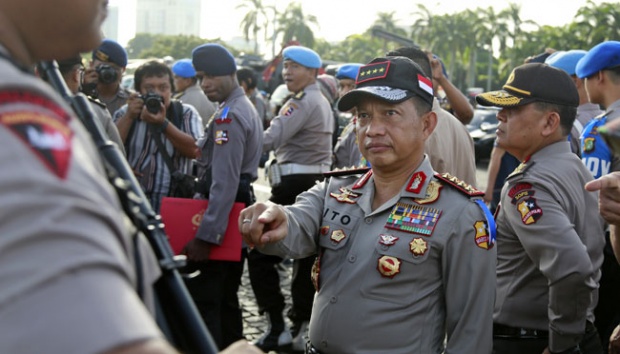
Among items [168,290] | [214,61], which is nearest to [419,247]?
[168,290]

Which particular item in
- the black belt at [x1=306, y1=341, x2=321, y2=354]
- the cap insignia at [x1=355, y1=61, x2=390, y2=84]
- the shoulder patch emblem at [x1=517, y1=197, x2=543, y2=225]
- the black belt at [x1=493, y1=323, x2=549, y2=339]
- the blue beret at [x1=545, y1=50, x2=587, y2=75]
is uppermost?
the cap insignia at [x1=355, y1=61, x2=390, y2=84]

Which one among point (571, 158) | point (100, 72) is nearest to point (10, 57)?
point (571, 158)

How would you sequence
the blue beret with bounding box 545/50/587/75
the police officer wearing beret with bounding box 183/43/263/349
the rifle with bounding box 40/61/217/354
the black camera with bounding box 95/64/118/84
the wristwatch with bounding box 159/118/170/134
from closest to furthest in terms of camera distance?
1. the rifle with bounding box 40/61/217/354
2. the police officer wearing beret with bounding box 183/43/263/349
3. the wristwatch with bounding box 159/118/170/134
4. the black camera with bounding box 95/64/118/84
5. the blue beret with bounding box 545/50/587/75

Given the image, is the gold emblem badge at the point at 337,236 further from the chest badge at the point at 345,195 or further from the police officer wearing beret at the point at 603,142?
the police officer wearing beret at the point at 603,142

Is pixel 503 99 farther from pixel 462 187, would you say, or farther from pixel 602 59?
pixel 602 59

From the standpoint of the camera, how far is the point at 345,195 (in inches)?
108

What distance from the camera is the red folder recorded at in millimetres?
4520

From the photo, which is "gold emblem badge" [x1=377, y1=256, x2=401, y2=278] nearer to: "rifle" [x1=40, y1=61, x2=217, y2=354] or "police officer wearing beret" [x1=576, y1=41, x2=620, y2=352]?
"rifle" [x1=40, y1=61, x2=217, y2=354]

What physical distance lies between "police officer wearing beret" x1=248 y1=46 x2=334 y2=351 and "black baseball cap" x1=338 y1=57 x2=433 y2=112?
9.72ft

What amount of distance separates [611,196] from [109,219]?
7.22 feet

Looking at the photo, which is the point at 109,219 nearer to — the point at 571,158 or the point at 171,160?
the point at 571,158

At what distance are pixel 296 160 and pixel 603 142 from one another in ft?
9.22

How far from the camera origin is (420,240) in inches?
98.1

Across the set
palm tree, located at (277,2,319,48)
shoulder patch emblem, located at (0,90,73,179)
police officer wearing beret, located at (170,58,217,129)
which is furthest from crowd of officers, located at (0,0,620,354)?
palm tree, located at (277,2,319,48)
